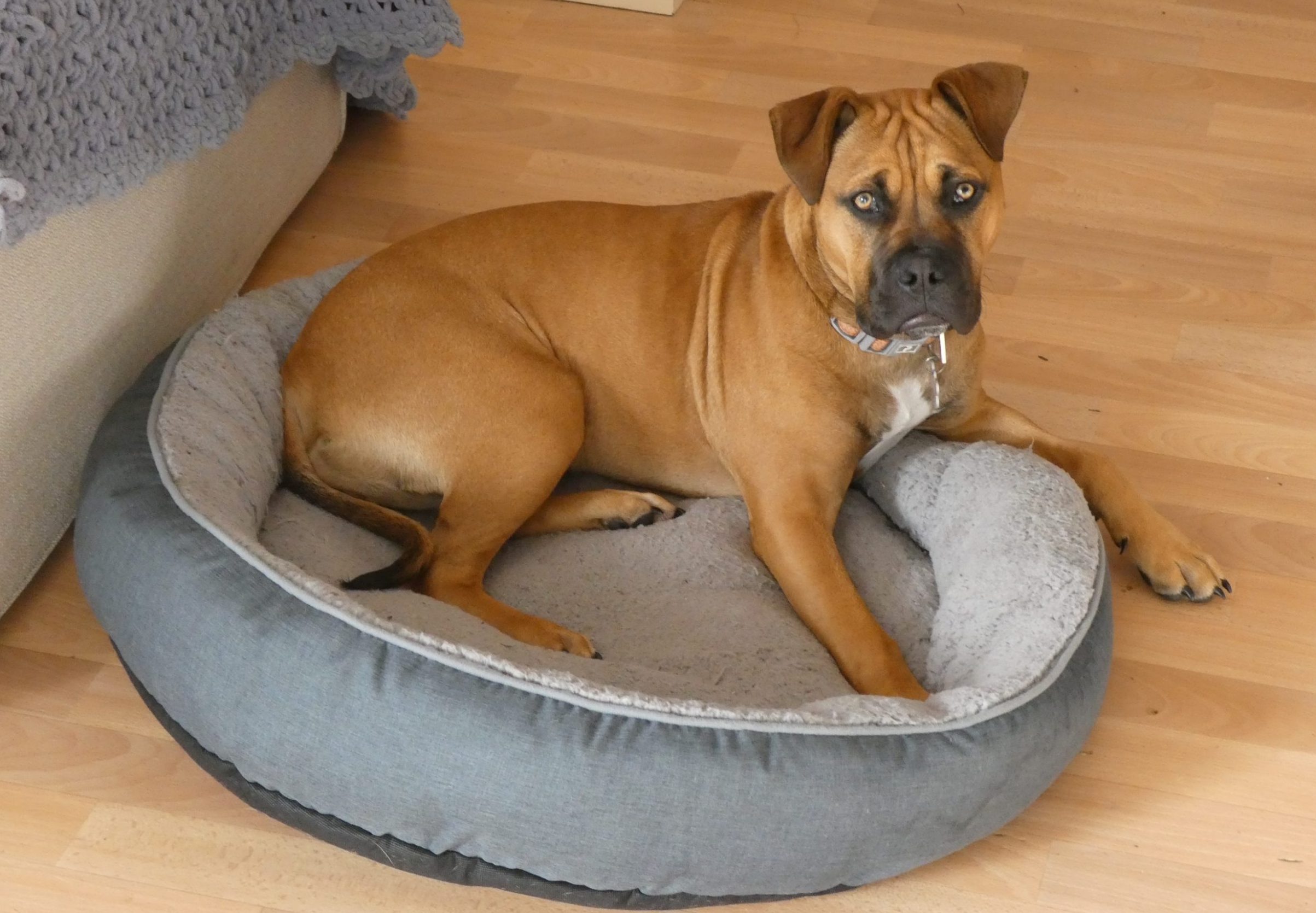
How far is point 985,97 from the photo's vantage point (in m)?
2.66

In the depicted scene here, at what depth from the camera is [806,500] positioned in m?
2.81

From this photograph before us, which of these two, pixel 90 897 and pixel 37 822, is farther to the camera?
pixel 37 822

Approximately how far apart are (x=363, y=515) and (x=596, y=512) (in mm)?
496

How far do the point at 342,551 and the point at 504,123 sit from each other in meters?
2.04

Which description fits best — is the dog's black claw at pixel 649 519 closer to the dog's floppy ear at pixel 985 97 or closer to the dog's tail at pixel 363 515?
the dog's tail at pixel 363 515

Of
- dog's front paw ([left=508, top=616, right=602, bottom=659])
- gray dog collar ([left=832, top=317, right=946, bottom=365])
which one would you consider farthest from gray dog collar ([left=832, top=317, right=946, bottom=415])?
dog's front paw ([left=508, top=616, right=602, bottom=659])

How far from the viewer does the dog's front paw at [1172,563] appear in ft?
9.50

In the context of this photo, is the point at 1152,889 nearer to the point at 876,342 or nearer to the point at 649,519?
the point at 876,342

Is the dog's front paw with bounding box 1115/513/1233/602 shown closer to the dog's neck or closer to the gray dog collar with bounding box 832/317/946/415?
the gray dog collar with bounding box 832/317/946/415

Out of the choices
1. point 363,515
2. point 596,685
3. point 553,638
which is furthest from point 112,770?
point 596,685

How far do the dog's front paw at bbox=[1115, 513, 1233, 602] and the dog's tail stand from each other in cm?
138

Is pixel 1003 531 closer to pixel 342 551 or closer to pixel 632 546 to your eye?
pixel 632 546

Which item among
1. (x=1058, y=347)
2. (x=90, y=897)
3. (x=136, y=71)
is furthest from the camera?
(x=1058, y=347)

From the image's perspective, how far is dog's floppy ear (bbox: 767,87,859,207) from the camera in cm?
261
